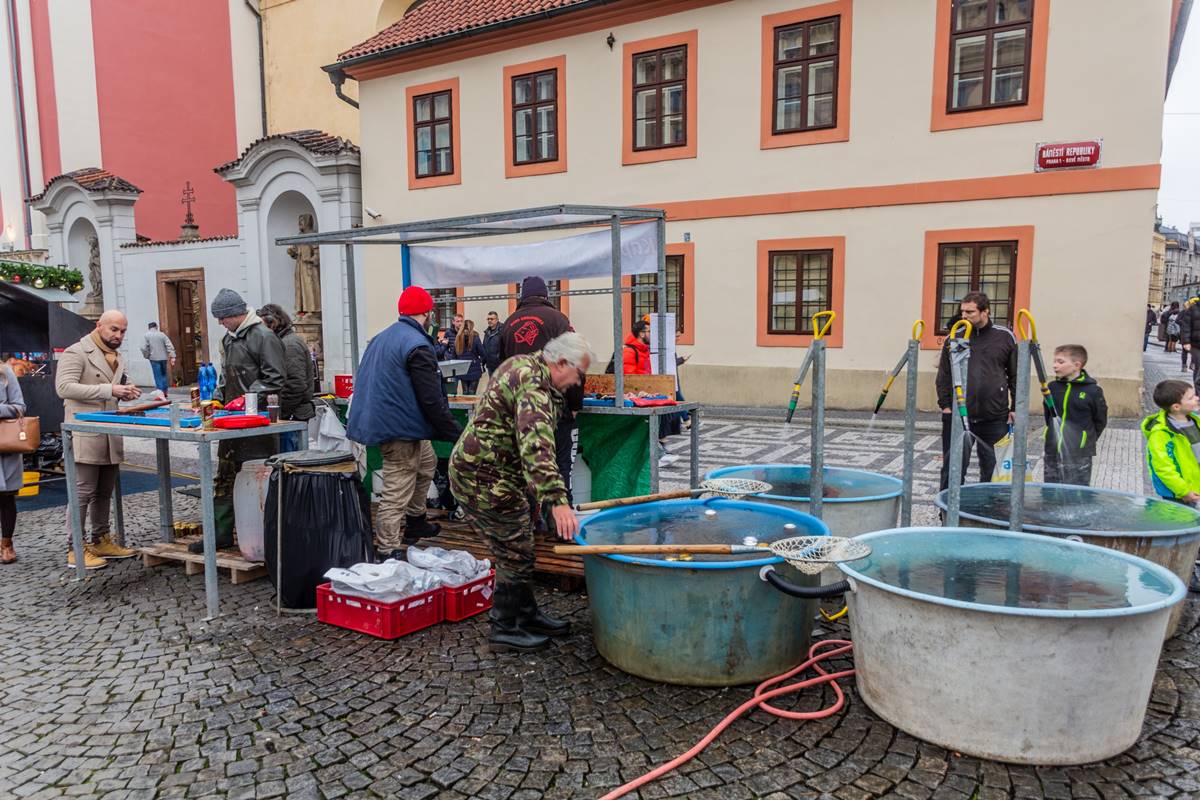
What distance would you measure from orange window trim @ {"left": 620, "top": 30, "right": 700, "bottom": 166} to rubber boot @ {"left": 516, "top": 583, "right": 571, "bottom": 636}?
11417 millimetres

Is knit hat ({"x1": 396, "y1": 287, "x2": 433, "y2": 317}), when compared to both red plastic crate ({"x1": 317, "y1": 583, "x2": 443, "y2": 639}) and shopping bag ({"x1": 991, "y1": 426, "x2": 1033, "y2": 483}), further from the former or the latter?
shopping bag ({"x1": 991, "y1": 426, "x2": 1033, "y2": 483})

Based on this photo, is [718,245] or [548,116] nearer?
[718,245]

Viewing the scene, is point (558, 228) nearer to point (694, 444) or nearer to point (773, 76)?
point (694, 444)

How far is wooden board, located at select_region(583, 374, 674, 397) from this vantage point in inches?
225

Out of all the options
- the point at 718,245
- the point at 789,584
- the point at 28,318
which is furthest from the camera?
the point at 718,245

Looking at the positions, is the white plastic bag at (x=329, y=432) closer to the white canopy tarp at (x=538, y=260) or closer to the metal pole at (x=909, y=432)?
the white canopy tarp at (x=538, y=260)

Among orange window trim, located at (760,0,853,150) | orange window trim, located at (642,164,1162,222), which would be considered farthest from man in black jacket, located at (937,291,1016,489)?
orange window trim, located at (760,0,853,150)

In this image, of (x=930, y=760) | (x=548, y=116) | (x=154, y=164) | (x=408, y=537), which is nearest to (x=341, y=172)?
(x=548, y=116)

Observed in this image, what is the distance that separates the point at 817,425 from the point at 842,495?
1.35 meters

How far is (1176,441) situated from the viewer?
16.0 feet

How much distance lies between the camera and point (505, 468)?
A: 395 cm

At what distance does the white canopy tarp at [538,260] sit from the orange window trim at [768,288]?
23.0ft

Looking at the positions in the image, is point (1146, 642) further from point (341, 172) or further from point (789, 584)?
point (341, 172)

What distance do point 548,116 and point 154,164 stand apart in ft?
42.3
